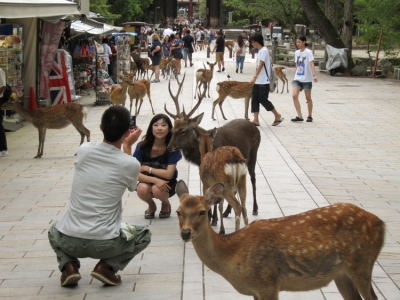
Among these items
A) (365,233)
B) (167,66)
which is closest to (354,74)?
(167,66)

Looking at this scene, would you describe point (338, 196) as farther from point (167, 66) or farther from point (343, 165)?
point (167, 66)

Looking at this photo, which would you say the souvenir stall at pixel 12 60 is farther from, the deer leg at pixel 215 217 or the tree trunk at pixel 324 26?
the tree trunk at pixel 324 26

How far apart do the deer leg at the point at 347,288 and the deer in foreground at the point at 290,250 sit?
0.58 feet

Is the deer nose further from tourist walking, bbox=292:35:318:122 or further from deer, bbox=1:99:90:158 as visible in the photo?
tourist walking, bbox=292:35:318:122

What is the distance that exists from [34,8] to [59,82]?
4660 mm

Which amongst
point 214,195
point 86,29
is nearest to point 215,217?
point 214,195

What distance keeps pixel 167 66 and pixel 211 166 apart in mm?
19918

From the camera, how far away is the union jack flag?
1609 cm

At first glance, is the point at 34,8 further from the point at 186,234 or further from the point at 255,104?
the point at 186,234

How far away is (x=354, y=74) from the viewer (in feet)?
91.5

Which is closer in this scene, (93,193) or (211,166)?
(93,193)

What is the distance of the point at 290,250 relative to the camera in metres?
4.21

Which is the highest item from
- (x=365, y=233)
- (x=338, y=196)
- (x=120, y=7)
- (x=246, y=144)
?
(x=365, y=233)

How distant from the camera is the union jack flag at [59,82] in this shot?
52.8ft
